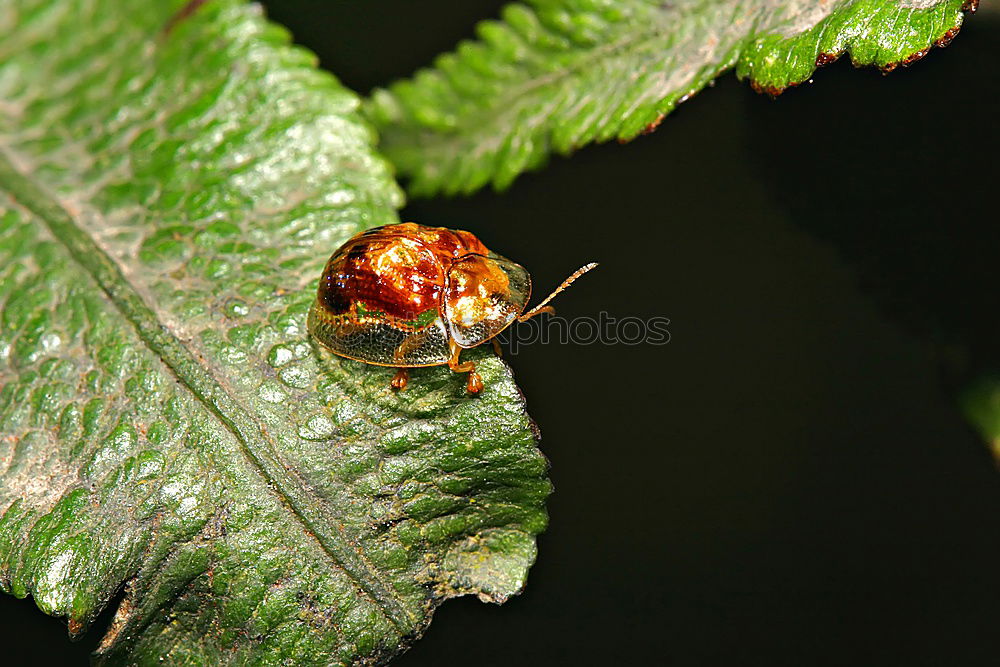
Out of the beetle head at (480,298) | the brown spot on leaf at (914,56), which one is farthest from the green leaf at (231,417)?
the brown spot on leaf at (914,56)

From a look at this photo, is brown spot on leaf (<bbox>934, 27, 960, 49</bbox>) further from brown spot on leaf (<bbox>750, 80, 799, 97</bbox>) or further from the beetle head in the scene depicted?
the beetle head

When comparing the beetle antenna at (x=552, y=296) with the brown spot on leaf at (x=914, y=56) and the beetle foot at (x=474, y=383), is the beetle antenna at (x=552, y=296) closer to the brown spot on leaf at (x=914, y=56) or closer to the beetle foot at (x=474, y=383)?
the beetle foot at (x=474, y=383)

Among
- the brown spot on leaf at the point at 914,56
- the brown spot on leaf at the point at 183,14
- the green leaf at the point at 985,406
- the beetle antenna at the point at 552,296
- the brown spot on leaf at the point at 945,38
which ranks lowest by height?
the green leaf at the point at 985,406

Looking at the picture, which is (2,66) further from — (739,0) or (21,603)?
(739,0)

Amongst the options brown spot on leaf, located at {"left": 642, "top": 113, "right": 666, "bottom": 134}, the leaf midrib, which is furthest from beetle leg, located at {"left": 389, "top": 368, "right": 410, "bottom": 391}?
brown spot on leaf, located at {"left": 642, "top": 113, "right": 666, "bottom": 134}

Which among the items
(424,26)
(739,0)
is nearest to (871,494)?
(739,0)

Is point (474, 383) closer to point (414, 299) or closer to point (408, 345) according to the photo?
point (408, 345)
